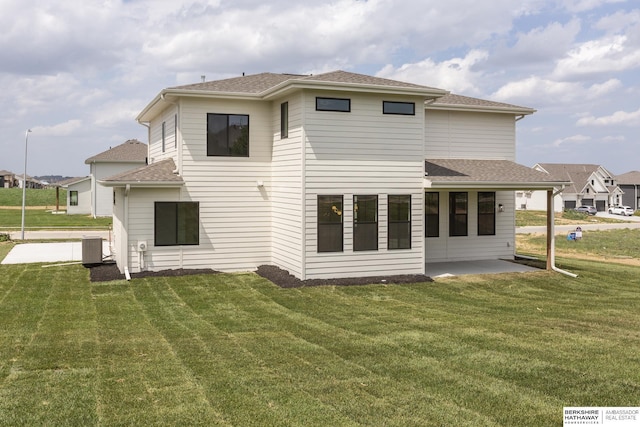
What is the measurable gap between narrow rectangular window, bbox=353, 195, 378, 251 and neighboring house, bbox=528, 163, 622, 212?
59.1m

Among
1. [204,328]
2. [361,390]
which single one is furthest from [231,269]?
[361,390]

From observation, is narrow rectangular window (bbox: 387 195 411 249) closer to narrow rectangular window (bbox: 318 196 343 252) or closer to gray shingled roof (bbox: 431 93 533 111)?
narrow rectangular window (bbox: 318 196 343 252)

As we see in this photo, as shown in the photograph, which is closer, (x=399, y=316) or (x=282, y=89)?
(x=399, y=316)

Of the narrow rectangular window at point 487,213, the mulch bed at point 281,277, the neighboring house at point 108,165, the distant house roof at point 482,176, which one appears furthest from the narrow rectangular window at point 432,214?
the neighboring house at point 108,165

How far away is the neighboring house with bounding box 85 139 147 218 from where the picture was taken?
4147cm

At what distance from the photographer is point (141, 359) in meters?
7.72

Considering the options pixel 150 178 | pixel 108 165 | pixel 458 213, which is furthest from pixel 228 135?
pixel 108 165

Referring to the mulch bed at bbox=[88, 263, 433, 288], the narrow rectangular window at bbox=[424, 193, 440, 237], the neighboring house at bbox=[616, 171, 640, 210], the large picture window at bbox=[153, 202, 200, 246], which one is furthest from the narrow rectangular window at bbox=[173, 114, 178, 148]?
the neighboring house at bbox=[616, 171, 640, 210]

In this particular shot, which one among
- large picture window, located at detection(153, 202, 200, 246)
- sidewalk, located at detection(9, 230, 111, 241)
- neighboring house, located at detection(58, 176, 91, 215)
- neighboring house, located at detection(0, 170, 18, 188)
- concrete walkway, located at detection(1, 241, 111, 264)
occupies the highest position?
neighboring house, located at detection(0, 170, 18, 188)

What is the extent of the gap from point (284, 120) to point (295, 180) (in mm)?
1885

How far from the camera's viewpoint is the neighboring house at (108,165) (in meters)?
41.5

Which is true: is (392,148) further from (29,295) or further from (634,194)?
(634,194)

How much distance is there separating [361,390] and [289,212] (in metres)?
8.90

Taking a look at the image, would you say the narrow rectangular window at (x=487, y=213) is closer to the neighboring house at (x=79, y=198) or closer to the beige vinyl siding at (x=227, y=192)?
the beige vinyl siding at (x=227, y=192)
